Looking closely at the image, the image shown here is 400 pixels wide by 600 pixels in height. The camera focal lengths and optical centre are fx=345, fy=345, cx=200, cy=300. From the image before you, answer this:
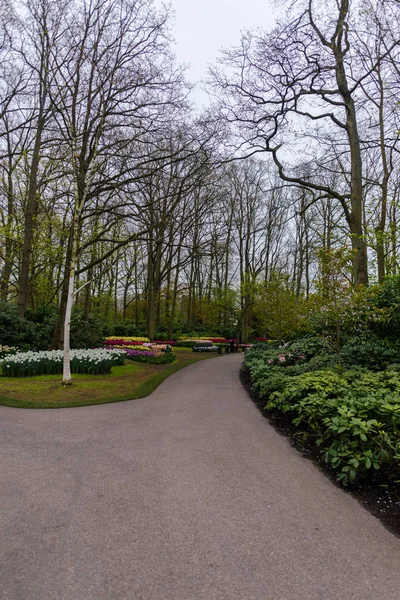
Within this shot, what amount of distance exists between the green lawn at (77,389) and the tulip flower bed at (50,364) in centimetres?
25

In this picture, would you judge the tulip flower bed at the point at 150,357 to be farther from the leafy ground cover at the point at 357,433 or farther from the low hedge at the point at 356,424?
the low hedge at the point at 356,424

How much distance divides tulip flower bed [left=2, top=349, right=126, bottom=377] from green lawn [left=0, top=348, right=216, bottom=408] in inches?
9.8

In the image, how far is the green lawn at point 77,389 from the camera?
21.7ft

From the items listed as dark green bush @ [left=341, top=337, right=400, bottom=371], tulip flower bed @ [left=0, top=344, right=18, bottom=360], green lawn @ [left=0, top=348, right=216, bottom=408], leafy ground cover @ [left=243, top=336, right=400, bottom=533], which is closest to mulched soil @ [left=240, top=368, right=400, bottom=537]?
leafy ground cover @ [left=243, top=336, right=400, bottom=533]

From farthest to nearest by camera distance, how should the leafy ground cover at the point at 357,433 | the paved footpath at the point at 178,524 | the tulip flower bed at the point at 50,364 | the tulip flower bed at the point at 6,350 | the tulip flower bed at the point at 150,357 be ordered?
1. the tulip flower bed at the point at 150,357
2. the tulip flower bed at the point at 6,350
3. the tulip flower bed at the point at 50,364
4. the leafy ground cover at the point at 357,433
5. the paved footpath at the point at 178,524

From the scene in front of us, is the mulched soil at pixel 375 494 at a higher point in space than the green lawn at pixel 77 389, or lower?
lower

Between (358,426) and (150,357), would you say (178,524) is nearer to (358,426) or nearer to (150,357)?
(358,426)

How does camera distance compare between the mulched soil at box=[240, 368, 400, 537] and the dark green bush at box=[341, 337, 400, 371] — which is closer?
the mulched soil at box=[240, 368, 400, 537]

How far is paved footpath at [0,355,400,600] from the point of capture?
77.8 inches

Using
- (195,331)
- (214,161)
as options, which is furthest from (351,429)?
Answer: (195,331)

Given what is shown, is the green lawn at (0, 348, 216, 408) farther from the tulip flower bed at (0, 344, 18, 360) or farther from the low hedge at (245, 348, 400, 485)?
the low hedge at (245, 348, 400, 485)

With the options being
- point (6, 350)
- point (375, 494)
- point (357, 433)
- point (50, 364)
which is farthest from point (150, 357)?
point (375, 494)

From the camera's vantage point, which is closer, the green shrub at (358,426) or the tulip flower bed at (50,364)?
the green shrub at (358,426)

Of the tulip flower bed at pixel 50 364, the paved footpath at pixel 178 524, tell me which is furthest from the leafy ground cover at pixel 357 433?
the tulip flower bed at pixel 50 364
